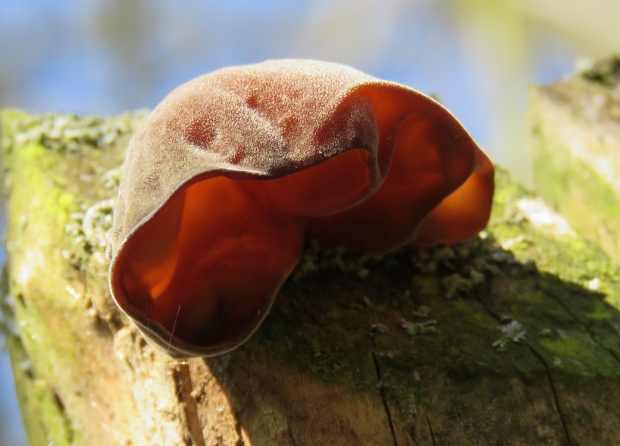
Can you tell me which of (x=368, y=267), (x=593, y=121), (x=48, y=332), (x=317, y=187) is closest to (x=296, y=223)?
(x=317, y=187)

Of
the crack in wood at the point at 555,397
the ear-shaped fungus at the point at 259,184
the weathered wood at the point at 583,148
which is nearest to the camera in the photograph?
the ear-shaped fungus at the point at 259,184

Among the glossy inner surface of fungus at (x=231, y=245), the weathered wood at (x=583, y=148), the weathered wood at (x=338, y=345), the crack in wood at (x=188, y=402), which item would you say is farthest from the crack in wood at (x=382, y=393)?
the weathered wood at (x=583, y=148)

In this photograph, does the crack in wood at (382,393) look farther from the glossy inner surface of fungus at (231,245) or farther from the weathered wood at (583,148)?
the weathered wood at (583,148)

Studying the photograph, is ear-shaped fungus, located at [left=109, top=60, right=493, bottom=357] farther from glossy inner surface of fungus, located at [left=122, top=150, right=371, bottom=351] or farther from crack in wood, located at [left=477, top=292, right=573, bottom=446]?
crack in wood, located at [left=477, top=292, right=573, bottom=446]

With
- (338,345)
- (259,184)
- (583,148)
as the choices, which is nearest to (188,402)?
(338,345)

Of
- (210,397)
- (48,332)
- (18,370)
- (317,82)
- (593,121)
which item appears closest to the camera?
(317,82)

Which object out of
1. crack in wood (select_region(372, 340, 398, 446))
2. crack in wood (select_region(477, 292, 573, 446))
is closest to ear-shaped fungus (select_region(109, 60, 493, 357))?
crack in wood (select_region(372, 340, 398, 446))

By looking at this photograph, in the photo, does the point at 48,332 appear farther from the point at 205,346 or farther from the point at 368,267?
the point at 368,267
